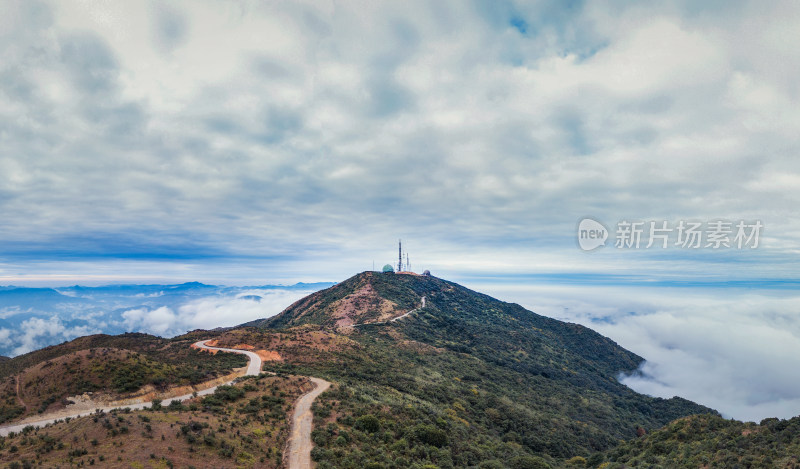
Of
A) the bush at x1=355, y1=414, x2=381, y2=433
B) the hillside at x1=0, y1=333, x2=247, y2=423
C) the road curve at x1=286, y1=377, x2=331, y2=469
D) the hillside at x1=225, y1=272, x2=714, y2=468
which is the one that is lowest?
the hillside at x1=225, y1=272, x2=714, y2=468

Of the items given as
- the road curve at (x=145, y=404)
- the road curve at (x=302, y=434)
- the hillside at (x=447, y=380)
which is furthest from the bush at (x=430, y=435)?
the road curve at (x=145, y=404)

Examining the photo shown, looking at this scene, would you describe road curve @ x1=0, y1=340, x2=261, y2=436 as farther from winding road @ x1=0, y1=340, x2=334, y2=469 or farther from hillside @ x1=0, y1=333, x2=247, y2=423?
hillside @ x1=0, y1=333, x2=247, y2=423

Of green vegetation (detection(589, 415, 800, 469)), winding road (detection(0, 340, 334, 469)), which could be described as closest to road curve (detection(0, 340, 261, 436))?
winding road (detection(0, 340, 334, 469))

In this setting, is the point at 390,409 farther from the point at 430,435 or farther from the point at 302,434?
the point at 302,434

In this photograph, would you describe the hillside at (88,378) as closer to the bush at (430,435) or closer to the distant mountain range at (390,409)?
the distant mountain range at (390,409)

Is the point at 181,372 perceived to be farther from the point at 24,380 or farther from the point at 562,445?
the point at 562,445
